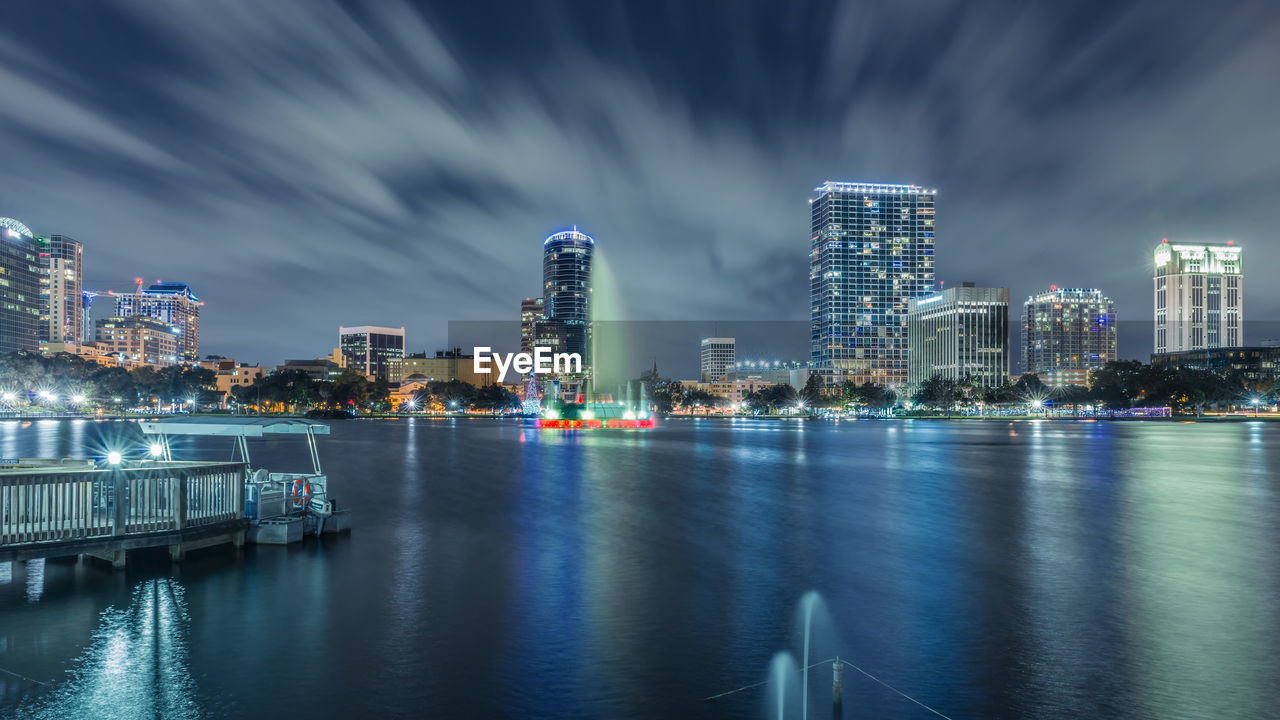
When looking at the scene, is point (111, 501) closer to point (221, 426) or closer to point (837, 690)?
point (221, 426)

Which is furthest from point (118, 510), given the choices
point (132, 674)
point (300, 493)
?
point (132, 674)

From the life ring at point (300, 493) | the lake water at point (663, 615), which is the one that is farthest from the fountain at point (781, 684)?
the life ring at point (300, 493)

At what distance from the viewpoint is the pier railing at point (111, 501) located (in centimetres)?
1738

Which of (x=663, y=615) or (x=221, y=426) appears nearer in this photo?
(x=663, y=615)

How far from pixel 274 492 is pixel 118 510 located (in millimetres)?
6029

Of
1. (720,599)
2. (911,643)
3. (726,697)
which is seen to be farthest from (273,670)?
(911,643)

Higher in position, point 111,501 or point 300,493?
point 111,501

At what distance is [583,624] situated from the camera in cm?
1653

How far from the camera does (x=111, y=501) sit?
19.4 meters

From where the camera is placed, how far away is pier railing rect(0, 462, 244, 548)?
57.0 feet

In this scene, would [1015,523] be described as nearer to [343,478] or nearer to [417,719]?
[417,719]

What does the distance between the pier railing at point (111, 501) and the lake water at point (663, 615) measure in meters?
1.36

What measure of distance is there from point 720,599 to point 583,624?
4.12m

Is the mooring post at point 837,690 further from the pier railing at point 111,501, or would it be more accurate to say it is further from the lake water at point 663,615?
the pier railing at point 111,501
